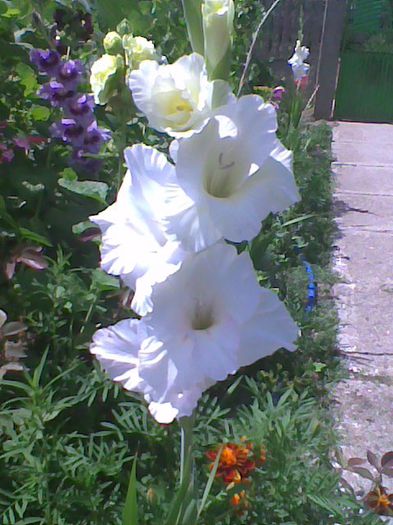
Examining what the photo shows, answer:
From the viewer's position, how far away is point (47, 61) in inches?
103

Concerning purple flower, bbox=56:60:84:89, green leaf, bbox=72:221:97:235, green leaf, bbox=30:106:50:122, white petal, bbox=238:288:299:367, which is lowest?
green leaf, bbox=72:221:97:235

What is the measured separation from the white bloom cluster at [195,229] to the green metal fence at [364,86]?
7304 mm

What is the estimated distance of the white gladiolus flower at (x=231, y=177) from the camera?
1052 mm

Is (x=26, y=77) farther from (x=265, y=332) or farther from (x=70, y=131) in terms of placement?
(x=265, y=332)

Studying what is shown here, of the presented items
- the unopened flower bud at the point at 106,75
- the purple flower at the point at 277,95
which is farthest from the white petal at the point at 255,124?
the purple flower at the point at 277,95

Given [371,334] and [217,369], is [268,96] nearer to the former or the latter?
[371,334]

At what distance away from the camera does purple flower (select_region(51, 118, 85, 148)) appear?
103 inches

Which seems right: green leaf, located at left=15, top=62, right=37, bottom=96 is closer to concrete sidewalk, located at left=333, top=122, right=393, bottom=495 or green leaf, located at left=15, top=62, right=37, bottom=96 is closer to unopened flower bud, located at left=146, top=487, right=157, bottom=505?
concrete sidewalk, located at left=333, top=122, right=393, bottom=495

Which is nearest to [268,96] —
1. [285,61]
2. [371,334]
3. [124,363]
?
[371,334]

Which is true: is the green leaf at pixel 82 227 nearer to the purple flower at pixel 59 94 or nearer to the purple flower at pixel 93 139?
the purple flower at pixel 93 139

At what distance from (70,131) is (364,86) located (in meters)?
6.16

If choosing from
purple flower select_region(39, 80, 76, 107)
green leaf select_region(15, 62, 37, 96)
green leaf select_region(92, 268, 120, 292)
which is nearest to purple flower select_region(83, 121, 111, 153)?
purple flower select_region(39, 80, 76, 107)

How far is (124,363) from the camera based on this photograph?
1.26 meters

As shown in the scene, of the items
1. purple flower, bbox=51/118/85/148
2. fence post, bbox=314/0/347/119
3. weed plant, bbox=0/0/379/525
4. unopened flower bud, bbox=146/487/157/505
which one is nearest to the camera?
unopened flower bud, bbox=146/487/157/505
